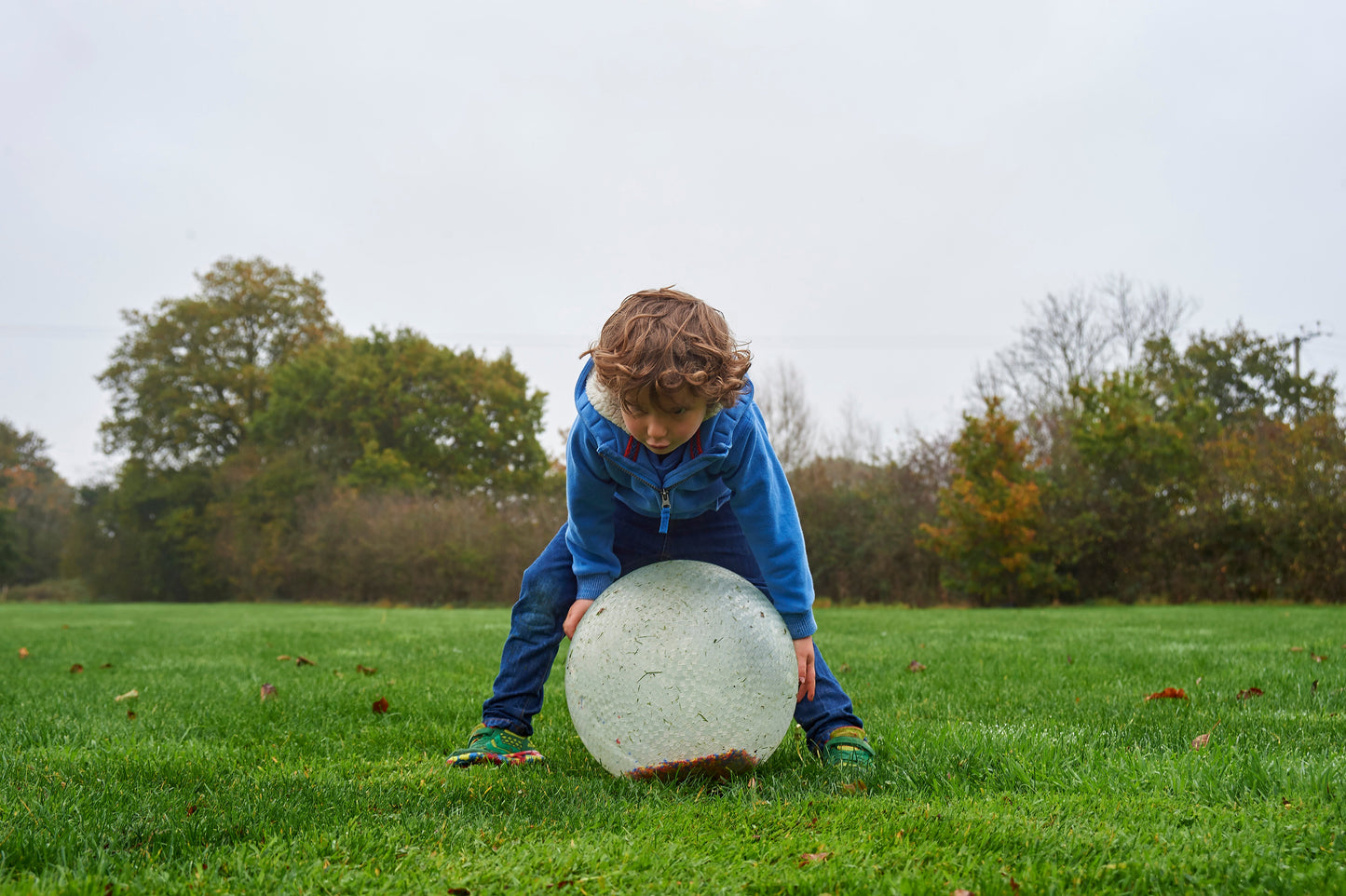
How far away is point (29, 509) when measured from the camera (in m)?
44.4

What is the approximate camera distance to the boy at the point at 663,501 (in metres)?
2.74

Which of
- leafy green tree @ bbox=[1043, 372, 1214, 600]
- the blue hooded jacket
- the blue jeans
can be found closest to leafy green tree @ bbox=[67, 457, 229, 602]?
leafy green tree @ bbox=[1043, 372, 1214, 600]

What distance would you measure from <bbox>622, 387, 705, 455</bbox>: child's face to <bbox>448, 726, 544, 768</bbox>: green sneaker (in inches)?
50.8

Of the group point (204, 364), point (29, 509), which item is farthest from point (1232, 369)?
point (29, 509)

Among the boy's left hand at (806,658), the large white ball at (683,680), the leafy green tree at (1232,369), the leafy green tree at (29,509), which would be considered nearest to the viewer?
the large white ball at (683,680)

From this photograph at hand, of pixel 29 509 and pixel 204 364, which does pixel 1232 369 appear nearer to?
pixel 204 364

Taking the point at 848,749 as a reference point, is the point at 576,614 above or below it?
above

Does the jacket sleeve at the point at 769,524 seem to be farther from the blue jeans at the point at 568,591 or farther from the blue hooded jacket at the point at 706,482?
the blue jeans at the point at 568,591

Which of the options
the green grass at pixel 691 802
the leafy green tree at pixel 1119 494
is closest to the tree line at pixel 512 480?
the leafy green tree at pixel 1119 494

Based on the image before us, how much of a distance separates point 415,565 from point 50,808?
24137 mm

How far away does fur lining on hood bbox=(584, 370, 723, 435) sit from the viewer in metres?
2.91

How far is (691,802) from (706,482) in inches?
42.1

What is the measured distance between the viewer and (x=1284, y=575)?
55.9ft

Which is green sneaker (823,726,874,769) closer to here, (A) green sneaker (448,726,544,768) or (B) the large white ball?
(B) the large white ball
